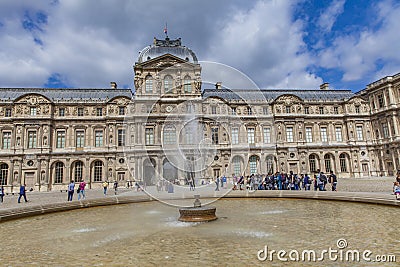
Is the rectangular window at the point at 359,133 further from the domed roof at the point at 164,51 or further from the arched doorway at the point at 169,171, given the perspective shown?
the arched doorway at the point at 169,171

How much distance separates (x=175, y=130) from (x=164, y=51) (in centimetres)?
1310

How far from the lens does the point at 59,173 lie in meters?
35.7

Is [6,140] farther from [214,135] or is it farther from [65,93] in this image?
[214,135]

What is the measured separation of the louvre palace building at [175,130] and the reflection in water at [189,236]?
19700 millimetres

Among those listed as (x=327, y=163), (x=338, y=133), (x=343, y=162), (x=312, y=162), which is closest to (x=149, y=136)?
(x=312, y=162)

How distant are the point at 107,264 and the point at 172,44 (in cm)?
3841

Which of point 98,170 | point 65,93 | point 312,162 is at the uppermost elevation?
point 65,93

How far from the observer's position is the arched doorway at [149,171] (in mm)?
35688

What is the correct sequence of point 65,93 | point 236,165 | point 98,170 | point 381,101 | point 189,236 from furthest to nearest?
point 65,93 < point 381,101 < point 236,165 < point 98,170 < point 189,236

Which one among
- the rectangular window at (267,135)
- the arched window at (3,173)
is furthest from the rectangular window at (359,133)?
the arched window at (3,173)

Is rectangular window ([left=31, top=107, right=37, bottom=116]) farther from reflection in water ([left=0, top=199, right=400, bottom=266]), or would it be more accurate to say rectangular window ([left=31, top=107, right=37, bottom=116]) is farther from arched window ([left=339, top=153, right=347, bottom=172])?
arched window ([left=339, top=153, right=347, bottom=172])

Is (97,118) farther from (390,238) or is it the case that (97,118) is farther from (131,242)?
(390,238)

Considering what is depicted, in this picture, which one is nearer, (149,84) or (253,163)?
(149,84)

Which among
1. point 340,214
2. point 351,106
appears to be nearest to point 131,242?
point 340,214
